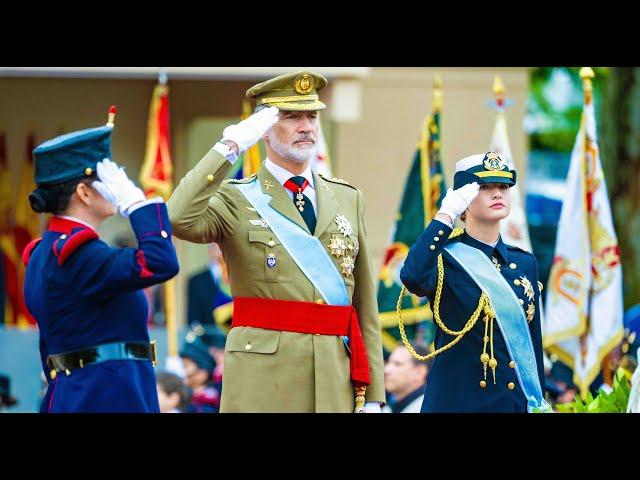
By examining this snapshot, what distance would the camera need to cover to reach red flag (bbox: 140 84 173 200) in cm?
1101

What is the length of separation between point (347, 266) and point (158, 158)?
478cm

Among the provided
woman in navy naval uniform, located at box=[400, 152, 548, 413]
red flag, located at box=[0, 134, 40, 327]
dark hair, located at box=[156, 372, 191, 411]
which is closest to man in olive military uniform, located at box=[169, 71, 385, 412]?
woman in navy naval uniform, located at box=[400, 152, 548, 413]

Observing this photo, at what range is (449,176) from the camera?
12992 millimetres

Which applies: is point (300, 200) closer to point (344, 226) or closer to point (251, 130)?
point (344, 226)

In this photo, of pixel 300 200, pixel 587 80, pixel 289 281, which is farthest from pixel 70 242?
pixel 587 80

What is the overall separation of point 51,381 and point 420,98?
9146 mm

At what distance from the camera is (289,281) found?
21.2 ft

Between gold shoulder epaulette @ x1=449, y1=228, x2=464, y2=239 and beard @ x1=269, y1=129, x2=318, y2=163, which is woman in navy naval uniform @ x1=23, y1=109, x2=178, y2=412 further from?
gold shoulder epaulette @ x1=449, y1=228, x2=464, y2=239

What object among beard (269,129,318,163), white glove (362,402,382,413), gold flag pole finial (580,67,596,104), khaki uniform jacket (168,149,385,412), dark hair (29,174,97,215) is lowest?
white glove (362,402,382,413)

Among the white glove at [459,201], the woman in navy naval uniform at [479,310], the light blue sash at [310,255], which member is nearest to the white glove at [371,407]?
the woman in navy naval uniform at [479,310]

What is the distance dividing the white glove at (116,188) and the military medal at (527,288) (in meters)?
1.69

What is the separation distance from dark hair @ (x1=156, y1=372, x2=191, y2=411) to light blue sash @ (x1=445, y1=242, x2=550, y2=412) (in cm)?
278

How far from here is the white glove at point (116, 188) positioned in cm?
592

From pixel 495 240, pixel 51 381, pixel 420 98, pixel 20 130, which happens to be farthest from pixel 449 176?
pixel 51 381
